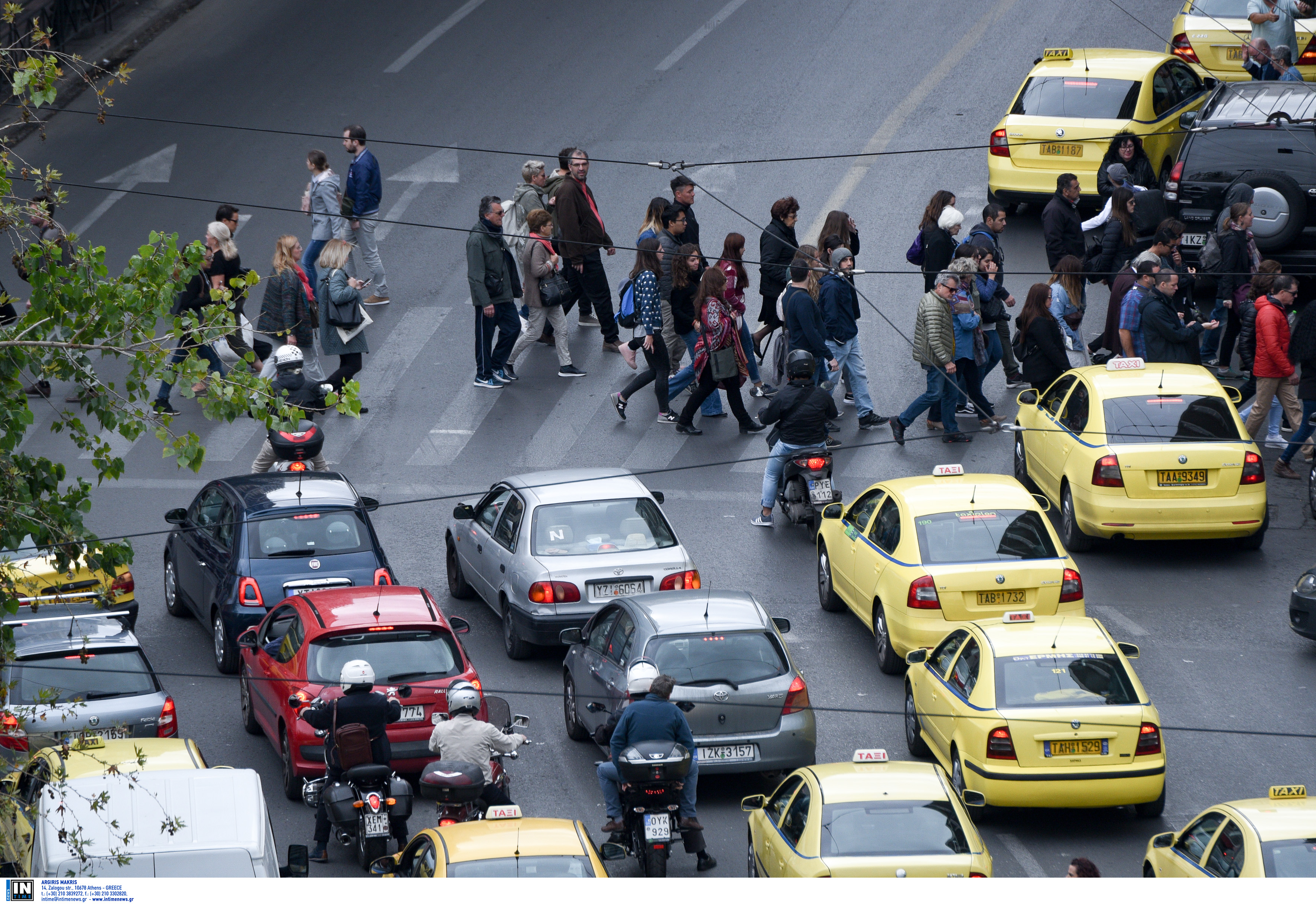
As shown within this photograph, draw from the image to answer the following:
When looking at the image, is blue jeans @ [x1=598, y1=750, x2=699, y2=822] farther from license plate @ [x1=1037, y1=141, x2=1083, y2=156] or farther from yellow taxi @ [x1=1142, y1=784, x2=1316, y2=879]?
license plate @ [x1=1037, y1=141, x2=1083, y2=156]

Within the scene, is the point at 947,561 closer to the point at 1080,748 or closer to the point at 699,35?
the point at 1080,748

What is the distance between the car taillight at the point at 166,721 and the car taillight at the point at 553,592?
3241 millimetres

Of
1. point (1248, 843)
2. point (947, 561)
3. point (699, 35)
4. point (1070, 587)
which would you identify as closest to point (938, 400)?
point (947, 561)

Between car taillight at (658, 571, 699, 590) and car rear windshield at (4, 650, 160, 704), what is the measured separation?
440 cm

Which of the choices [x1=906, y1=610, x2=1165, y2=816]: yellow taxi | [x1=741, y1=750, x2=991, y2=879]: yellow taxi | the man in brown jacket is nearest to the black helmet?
the man in brown jacket

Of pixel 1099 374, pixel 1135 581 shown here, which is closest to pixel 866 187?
pixel 1099 374

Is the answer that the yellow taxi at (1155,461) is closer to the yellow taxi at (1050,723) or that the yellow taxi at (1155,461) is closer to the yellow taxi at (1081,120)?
the yellow taxi at (1050,723)

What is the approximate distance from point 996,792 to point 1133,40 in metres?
20.3

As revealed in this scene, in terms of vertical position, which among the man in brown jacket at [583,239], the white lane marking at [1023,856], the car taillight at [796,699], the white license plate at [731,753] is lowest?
the white lane marking at [1023,856]

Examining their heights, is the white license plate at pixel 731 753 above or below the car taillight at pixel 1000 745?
below

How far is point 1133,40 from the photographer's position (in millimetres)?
29938

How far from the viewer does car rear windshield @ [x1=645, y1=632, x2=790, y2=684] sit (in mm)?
13594

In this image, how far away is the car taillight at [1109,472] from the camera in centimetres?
1725

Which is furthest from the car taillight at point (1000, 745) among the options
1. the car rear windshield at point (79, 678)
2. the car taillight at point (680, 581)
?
the car rear windshield at point (79, 678)
